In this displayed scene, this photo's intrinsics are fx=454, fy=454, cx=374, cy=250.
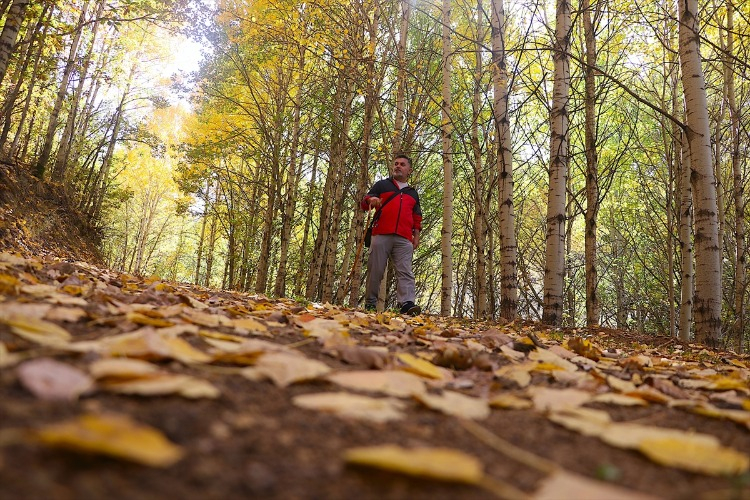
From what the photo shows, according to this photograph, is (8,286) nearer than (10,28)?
Yes

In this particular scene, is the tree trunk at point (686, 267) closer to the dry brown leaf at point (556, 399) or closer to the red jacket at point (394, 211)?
the red jacket at point (394, 211)

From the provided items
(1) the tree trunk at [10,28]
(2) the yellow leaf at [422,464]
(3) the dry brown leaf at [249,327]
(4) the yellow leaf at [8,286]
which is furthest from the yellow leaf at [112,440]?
(1) the tree trunk at [10,28]

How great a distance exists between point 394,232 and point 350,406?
14.0 ft

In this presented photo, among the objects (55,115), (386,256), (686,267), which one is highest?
(55,115)

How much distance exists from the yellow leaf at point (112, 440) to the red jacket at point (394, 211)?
4.54m

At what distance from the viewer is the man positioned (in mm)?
5066

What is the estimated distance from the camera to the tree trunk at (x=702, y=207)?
384 cm

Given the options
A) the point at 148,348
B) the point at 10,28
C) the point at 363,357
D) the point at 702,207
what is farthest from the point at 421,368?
the point at 10,28

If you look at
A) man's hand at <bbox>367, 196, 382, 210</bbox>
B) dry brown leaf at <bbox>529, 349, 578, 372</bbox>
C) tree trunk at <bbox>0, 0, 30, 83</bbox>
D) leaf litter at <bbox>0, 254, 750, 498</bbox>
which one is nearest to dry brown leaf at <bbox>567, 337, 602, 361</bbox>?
dry brown leaf at <bbox>529, 349, 578, 372</bbox>

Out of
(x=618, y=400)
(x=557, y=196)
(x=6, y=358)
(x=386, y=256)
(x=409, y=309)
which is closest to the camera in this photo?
(x=6, y=358)

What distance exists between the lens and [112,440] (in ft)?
1.69

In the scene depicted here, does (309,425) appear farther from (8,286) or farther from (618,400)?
(8,286)

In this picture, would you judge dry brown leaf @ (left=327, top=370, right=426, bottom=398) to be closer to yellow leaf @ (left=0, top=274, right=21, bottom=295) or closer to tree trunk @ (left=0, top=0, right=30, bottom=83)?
yellow leaf @ (left=0, top=274, right=21, bottom=295)

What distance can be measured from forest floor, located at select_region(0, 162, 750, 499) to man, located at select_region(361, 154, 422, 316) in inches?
141
